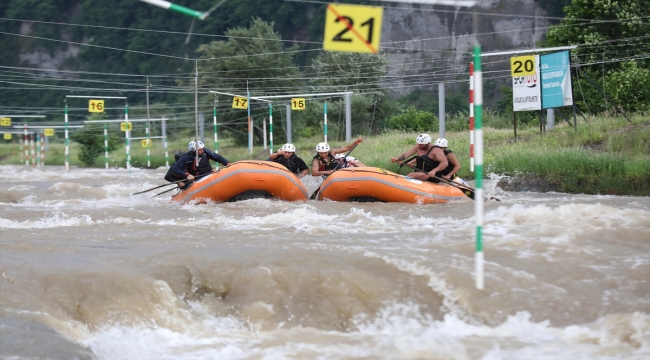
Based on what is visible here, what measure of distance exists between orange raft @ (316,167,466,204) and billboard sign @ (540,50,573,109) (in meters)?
8.08

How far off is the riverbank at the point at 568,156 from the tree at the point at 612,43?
1888mm

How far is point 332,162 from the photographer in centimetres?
1644

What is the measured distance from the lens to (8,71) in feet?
262

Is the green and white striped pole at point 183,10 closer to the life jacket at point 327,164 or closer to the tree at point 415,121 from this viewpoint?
the life jacket at point 327,164

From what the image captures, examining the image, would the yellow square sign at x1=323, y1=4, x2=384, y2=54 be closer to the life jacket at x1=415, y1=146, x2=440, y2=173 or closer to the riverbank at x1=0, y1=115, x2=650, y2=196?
the life jacket at x1=415, y1=146, x2=440, y2=173

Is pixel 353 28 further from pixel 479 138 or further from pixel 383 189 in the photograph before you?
pixel 383 189

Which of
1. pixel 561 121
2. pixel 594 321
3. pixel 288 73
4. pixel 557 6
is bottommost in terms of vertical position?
pixel 594 321

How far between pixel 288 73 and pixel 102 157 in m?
11.5

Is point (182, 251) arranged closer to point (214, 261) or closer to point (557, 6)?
point (214, 261)

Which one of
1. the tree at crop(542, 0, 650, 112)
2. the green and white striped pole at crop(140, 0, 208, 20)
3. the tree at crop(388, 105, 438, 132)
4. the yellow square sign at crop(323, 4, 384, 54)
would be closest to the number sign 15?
the tree at crop(542, 0, 650, 112)

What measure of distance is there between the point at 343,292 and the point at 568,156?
34.7ft

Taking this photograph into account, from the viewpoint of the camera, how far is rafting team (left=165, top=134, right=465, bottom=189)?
14969 mm

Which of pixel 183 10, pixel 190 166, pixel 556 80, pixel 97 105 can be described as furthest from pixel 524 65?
pixel 97 105

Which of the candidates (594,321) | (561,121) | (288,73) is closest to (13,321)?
(594,321)
